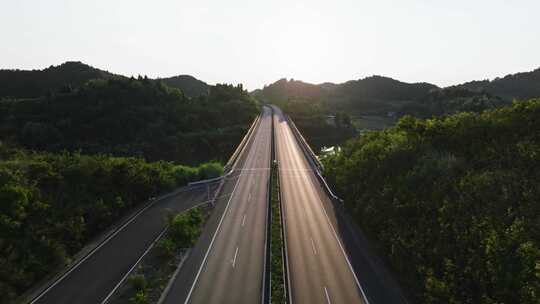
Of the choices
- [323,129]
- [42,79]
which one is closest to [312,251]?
[323,129]

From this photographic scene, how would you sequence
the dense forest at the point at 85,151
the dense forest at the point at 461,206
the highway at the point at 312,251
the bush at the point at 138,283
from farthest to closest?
1. the dense forest at the point at 85,151
2. the bush at the point at 138,283
3. the highway at the point at 312,251
4. the dense forest at the point at 461,206

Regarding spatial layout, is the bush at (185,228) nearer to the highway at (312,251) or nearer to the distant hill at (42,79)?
the highway at (312,251)

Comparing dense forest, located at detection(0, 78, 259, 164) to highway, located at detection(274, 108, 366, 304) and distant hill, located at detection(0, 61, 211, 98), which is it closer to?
distant hill, located at detection(0, 61, 211, 98)

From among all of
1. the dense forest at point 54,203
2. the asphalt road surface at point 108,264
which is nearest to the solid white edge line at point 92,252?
the asphalt road surface at point 108,264

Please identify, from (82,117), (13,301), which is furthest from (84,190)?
(82,117)

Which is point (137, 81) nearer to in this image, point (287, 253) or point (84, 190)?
point (84, 190)

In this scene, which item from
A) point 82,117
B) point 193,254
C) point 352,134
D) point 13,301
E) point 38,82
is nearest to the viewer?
point 13,301
